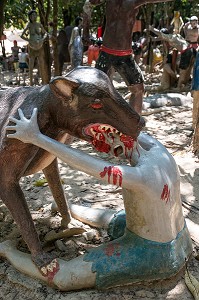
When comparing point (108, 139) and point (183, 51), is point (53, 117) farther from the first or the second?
point (183, 51)

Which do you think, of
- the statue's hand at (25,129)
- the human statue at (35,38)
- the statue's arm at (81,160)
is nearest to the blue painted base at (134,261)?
the statue's arm at (81,160)

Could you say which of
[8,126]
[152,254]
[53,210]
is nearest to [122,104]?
[8,126]

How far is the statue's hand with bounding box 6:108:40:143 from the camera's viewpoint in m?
2.16

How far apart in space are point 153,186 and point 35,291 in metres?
1.00

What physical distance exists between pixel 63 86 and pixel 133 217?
0.88 metres

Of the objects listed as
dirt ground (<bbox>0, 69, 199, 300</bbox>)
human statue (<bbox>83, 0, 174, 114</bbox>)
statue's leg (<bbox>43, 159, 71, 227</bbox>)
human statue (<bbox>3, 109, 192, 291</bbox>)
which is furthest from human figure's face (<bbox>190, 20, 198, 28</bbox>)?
human statue (<bbox>3, 109, 192, 291</bbox>)

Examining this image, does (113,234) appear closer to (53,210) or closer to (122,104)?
(53,210)

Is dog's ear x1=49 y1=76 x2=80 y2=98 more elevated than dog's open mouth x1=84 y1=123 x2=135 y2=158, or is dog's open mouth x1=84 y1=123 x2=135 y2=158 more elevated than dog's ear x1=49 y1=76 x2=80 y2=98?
dog's ear x1=49 y1=76 x2=80 y2=98

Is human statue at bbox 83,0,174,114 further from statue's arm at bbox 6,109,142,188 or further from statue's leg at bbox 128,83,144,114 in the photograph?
statue's arm at bbox 6,109,142,188

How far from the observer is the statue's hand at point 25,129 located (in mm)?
2162

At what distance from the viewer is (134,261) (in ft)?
7.63

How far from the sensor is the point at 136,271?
2.33 m

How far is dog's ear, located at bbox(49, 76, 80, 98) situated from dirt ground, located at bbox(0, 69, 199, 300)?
1.20 metres

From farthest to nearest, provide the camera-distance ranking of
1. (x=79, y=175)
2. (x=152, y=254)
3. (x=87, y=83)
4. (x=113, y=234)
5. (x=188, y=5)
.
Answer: (x=188, y=5) < (x=79, y=175) < (x=113, y=234) < (x=152, y=254) < (x=87, y=83)
